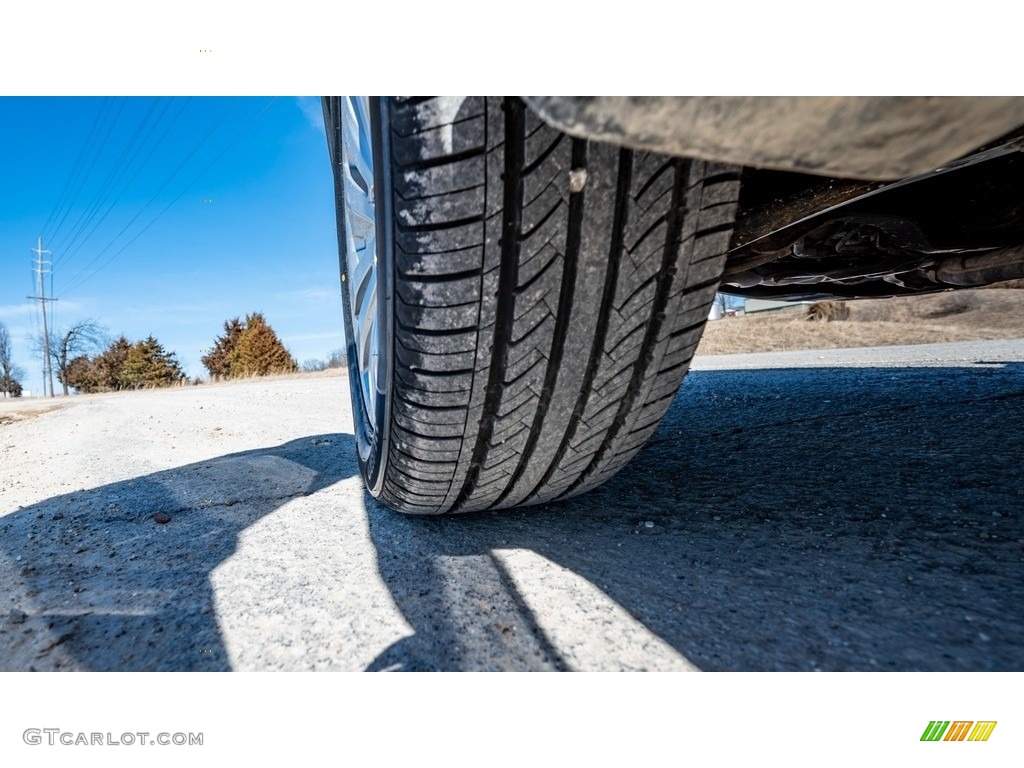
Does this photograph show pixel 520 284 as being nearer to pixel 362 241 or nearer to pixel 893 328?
pixel 362 241

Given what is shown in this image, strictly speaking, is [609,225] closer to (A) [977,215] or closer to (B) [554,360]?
(B) [554,360]

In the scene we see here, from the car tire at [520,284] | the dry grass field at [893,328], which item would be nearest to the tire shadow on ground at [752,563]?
the car tire at [520,284]

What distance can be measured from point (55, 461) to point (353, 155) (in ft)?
7.73

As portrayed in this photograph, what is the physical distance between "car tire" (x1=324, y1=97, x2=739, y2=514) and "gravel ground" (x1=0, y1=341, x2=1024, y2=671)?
222 millimetres

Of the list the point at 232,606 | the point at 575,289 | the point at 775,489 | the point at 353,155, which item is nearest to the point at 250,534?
the point at 232,606

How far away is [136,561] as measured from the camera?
1132 millimetres

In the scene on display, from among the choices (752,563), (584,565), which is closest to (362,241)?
(584,565)

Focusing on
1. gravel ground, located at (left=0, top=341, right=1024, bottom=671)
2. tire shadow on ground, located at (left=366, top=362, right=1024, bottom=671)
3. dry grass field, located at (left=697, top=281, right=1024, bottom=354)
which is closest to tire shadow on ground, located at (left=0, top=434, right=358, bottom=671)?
gravel ground, located at (left=0, top=341, right=1024, bottom=671)

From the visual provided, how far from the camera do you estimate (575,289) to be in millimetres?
753

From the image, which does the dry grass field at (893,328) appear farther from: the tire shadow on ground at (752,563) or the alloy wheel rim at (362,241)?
the alloy wheel rim at (362,241)

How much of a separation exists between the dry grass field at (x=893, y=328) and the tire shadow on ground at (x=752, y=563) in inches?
183

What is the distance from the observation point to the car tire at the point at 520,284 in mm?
647
